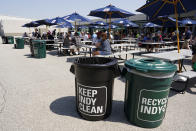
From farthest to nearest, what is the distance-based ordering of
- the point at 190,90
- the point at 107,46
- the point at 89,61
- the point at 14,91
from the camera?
1. the point at 107,46
2. the point at 190,90
3. the point at 14,91
4. the point at 89,61

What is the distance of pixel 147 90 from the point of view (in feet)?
8.04

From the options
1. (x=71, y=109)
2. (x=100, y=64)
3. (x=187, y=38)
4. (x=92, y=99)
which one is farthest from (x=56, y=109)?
(x=187, y=38)

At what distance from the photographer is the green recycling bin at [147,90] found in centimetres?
238

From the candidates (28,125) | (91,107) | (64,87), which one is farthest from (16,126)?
(64,87)

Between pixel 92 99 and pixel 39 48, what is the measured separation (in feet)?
23.2

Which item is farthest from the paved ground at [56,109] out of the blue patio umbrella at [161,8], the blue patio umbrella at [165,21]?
the blue patio umbrella at [165,21]

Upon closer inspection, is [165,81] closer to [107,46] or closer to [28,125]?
[28,125]

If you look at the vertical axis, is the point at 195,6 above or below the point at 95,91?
above

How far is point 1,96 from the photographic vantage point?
390 cm

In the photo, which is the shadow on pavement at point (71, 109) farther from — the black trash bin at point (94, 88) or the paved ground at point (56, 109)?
the black trash bin at point (94, 88)

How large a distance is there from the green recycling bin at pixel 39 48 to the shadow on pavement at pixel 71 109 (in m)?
5.81

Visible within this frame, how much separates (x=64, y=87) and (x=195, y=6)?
4.87m

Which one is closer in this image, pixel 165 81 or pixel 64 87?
pixel 165 81

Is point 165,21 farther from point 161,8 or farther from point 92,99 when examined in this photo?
point 92,99
